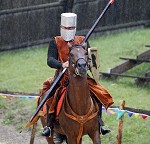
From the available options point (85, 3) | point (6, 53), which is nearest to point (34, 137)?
point (6, 53)

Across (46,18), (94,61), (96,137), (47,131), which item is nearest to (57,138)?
(47,131)

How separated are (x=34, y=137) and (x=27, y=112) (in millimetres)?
1519

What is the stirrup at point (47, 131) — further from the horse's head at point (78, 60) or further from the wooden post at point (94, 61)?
the horse's head at point (78, 60)

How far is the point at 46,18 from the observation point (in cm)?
1844

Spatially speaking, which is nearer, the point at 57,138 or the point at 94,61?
the point at 94,61

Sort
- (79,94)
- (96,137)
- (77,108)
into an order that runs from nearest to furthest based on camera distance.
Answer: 1. (79,94)
2. (77,108)
3. (96,137)

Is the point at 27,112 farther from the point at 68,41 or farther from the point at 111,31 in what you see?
the point at 111,31

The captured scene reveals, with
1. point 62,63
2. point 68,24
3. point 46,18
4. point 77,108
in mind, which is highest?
point 68,24

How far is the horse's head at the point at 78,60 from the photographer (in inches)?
282

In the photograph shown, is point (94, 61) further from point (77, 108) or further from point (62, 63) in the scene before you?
point (77, 108)

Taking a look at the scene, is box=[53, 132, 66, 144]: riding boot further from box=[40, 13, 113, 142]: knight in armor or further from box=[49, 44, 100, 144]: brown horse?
box=[49, 44, 100, 144]: brown horse

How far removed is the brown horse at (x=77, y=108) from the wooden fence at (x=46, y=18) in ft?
32.6

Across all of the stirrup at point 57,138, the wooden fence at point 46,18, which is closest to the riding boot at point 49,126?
the stirrup at point 57,138

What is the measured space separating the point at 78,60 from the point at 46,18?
11.3 meters
